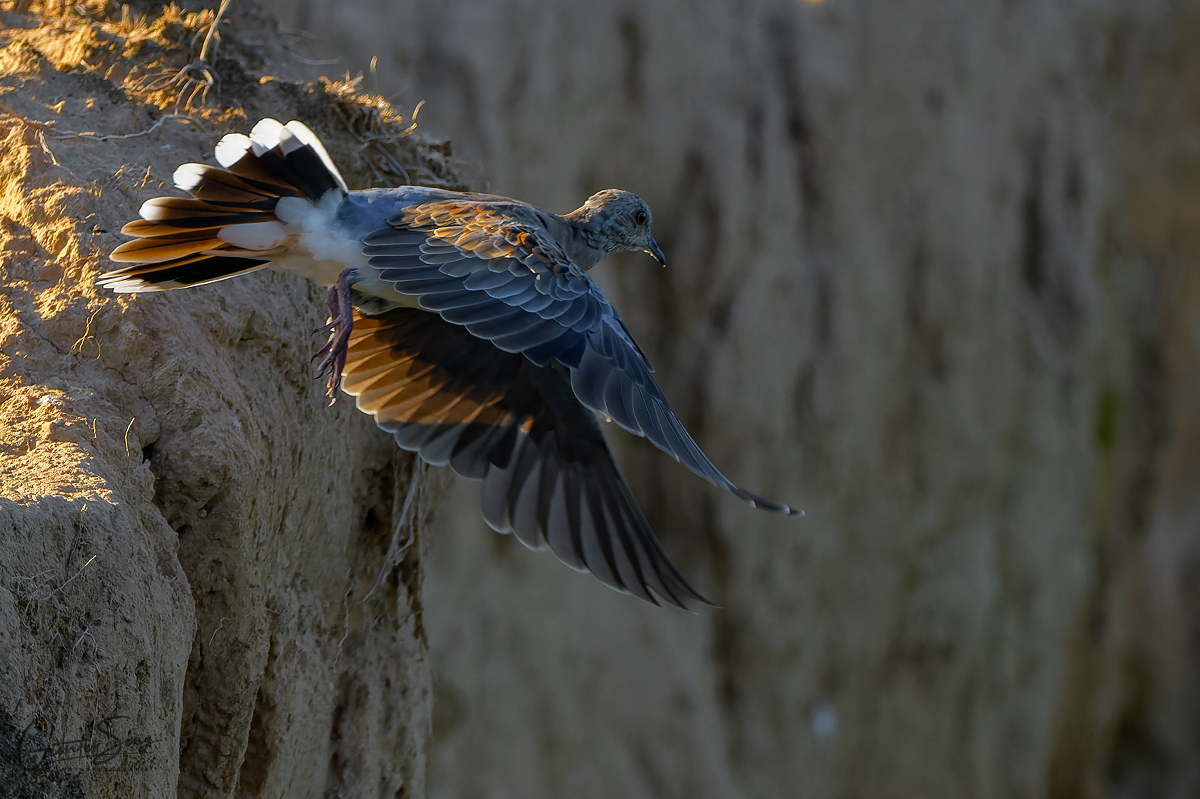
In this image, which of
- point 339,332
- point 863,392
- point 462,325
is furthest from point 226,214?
Answer: point 863,392

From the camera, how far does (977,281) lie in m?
7.05

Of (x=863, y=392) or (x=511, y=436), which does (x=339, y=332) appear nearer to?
(x=511, y=436)

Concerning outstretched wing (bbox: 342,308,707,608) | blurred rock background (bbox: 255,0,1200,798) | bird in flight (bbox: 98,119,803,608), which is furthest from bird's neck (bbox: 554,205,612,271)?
blurred rock background (bbox: 255,0,1200,798)

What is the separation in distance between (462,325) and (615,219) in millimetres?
1115

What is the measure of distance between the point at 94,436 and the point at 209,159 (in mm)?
1039

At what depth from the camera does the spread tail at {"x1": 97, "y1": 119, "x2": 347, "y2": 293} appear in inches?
93.4

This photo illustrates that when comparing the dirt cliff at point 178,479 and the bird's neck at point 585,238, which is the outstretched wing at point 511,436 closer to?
the dirt cliff at point 178,479

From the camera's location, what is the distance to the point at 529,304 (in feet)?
7.91

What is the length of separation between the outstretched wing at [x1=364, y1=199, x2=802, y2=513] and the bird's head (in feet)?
2.79

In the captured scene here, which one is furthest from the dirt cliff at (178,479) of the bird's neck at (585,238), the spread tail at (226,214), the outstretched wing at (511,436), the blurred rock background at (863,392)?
the blurred rock background at (863,392)

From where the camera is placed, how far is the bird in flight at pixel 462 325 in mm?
2373

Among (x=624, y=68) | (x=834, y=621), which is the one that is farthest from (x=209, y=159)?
(x=834, y=621)

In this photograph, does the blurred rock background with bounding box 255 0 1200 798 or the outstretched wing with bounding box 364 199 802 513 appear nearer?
the outstretched wing with bounding box 364 199 802 513

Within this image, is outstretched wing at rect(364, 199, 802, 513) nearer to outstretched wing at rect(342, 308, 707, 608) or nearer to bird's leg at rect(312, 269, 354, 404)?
bird's leg at rect(312, 269, 354, 404)
